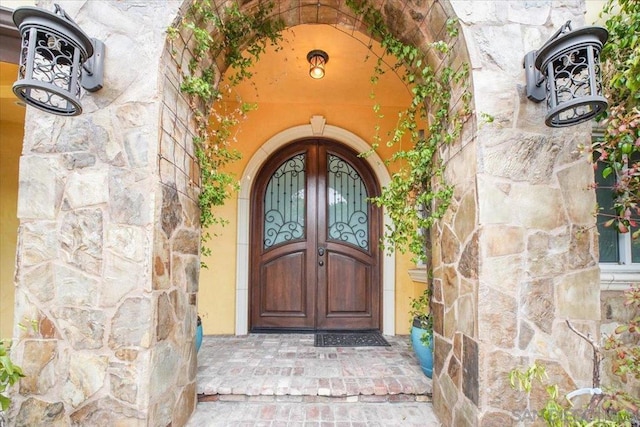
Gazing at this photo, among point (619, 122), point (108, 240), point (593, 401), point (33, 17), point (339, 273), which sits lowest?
point (593, 401)

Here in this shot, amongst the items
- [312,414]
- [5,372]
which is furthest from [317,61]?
[5,372]

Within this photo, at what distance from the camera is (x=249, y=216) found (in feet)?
12.5

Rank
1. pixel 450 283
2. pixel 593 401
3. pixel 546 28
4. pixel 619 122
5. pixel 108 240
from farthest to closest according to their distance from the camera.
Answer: pixel 450 283, pixel 546 28, pixel 108 240, pixel 619 122, pixel 593 401

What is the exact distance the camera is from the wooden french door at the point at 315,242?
3.81m

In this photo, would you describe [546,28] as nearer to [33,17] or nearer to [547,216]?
[547,216]

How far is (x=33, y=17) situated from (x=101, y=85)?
36cm

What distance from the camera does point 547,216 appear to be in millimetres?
1698

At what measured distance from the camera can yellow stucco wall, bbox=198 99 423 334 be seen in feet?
12.1

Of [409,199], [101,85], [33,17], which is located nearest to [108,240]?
[101,85]

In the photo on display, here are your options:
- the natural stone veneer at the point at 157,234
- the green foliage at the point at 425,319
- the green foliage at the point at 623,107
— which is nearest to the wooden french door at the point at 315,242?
the green foliage at the point at 425,319

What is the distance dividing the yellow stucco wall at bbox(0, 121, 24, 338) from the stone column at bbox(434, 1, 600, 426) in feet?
13.8

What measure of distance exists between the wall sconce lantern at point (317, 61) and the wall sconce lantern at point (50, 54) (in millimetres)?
1884

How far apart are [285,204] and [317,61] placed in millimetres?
1609

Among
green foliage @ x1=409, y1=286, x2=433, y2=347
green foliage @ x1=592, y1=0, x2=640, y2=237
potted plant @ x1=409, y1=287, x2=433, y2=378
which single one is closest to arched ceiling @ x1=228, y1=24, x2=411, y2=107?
green foliage @ x1=592, y1=0, x2=640, y2=237
